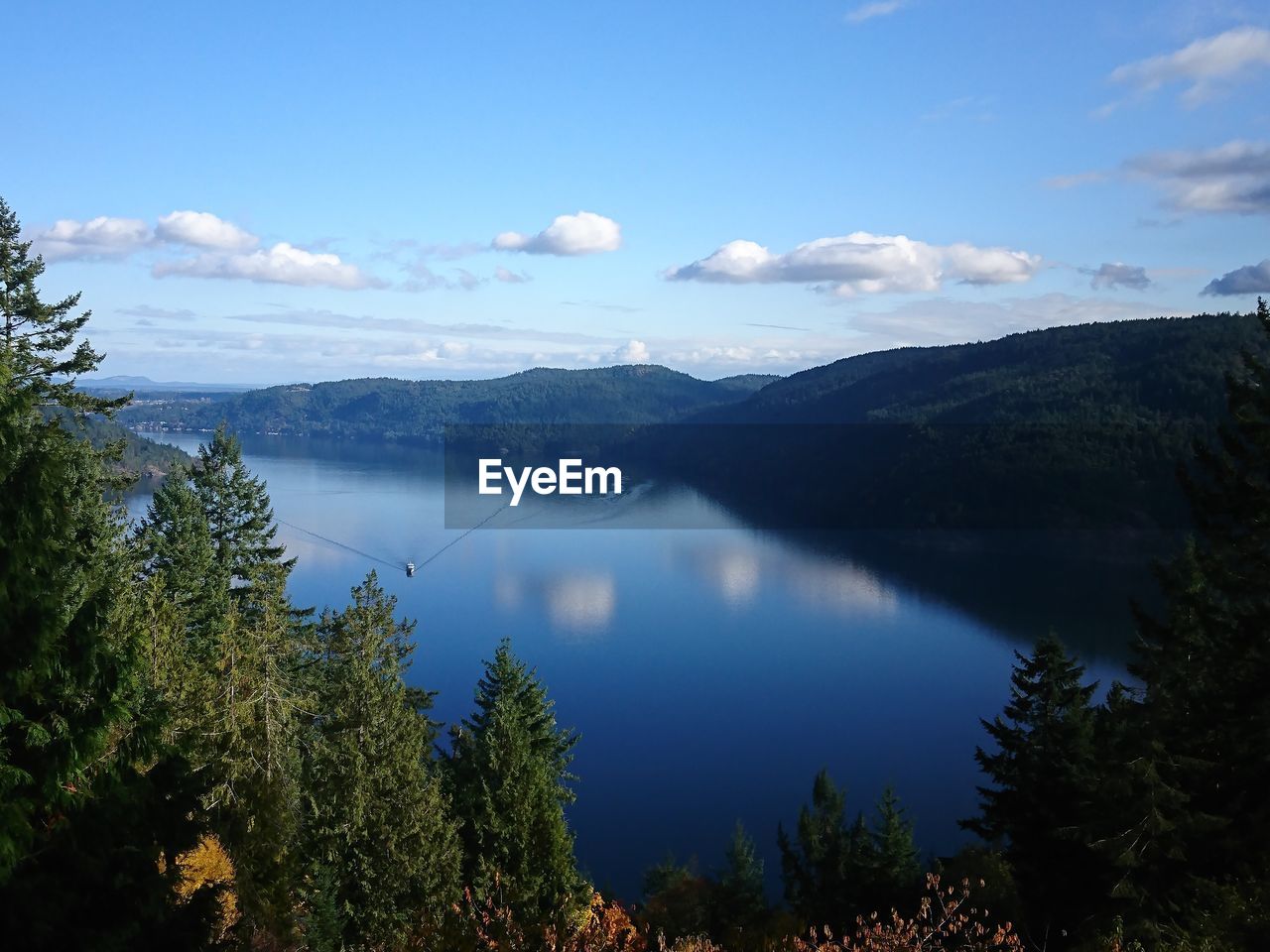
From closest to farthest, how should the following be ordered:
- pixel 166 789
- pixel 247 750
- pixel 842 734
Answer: pixel 166 789
pixel 247 750
pixel 842 734

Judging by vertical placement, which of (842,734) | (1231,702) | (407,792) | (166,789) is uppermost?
(166,789)

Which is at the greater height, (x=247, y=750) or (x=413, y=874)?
(x=247, y=750)

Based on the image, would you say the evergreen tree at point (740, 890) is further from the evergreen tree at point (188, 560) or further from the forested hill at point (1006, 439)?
the forested hill at point (1006, 439)

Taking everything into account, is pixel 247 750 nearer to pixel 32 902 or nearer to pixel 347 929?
pixel 347 929

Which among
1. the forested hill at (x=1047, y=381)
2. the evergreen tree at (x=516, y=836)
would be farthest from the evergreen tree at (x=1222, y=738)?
the forested hill at (x=1047, y=381)

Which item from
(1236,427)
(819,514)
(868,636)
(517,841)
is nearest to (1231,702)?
(1236,427)

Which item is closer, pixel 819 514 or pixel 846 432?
pixel 819 514

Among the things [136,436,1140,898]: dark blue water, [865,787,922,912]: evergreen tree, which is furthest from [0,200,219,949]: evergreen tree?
[136,436,1140,898]: dark blue water

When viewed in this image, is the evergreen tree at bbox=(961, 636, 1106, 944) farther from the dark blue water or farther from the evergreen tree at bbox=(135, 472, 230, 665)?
the evergreen tree at bbox=(135, 472, 230, 665)
